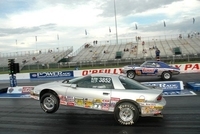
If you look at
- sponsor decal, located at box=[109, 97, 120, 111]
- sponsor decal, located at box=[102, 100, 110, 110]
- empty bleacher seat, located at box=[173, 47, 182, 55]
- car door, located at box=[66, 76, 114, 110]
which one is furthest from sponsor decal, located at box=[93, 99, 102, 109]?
empty bleacher seat, located at box=[173, 47, 182, 55]

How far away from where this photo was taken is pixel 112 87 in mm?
7664

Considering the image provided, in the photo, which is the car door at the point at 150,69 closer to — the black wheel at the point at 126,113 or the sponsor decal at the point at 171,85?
the sponsor decal at the point at 171,85

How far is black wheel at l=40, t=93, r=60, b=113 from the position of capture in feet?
27.7

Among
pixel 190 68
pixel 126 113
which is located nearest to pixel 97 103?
pixel 126 113

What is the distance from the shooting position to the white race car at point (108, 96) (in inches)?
286

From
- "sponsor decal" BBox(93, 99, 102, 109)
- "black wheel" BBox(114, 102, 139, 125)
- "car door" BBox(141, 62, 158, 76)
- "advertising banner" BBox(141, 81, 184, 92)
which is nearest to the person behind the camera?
"black wheel" BBox(114, 102, 139, 125)

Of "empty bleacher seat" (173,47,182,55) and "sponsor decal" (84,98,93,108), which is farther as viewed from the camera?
"empty bleacher seat" (173,47,182,55)

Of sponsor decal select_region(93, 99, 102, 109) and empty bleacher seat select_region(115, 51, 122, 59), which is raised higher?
empty bleacher seat select_region(115, 51, 122, 59)

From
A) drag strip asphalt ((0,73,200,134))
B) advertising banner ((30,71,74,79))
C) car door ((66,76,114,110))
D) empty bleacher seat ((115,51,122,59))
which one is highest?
empty bleacher seat ((115,51,122,59))

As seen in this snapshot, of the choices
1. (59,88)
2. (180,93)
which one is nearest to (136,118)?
(59,88)

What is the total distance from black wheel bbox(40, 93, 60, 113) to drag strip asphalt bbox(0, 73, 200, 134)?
0.97 ft

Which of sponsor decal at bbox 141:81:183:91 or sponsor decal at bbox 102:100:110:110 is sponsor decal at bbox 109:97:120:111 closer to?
sponsor decal at bbox 102:100:110:110

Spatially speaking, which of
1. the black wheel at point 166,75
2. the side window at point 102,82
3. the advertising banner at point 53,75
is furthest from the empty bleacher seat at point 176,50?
the side window at point 102,82

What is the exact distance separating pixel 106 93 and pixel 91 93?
19.7 inches
